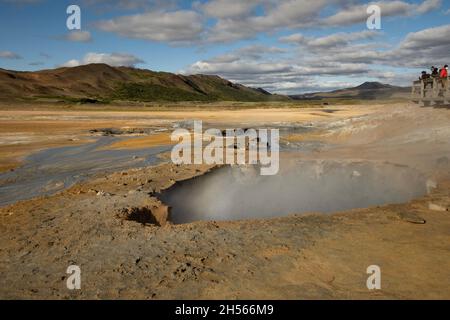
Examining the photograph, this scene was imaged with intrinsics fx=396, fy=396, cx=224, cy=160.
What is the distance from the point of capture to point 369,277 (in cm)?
539

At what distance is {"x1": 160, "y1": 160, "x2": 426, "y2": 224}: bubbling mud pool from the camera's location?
33.1ft

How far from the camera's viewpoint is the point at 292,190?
1210cm

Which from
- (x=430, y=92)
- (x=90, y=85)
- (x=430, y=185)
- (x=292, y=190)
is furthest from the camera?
(x=90, y=85)

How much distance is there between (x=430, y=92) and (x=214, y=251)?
19.5m

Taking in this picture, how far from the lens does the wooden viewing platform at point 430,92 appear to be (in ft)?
66.3

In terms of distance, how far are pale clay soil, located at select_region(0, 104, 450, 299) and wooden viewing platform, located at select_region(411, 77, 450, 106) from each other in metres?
11.9

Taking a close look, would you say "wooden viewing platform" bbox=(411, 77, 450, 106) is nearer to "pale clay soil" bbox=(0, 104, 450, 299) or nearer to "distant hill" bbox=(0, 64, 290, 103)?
"pale clay soil" bbox=(0, 104, 450, 299)

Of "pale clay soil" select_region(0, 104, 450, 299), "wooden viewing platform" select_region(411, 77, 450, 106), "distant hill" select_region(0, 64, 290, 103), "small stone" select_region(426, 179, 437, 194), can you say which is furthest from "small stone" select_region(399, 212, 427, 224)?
"distant hill" select_region(0, 64, 290, 103)

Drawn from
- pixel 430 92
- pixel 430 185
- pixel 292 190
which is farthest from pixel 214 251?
pixel 430 92

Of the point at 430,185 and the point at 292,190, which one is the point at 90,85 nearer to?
the point at 292,190

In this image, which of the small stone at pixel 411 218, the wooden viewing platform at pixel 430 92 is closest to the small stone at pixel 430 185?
the small stone at pixel 411 218
